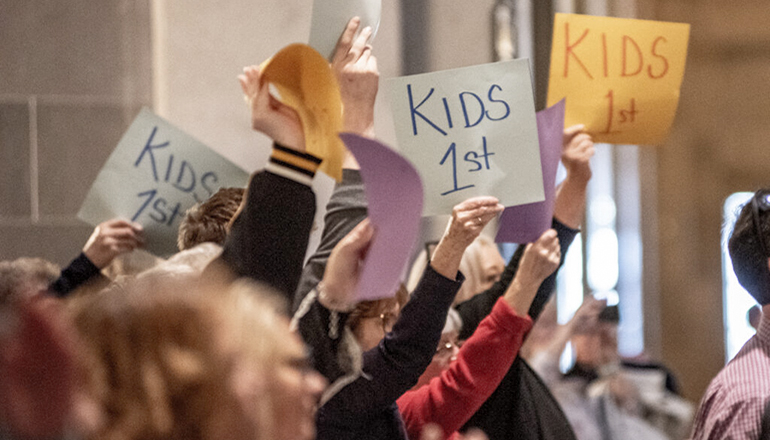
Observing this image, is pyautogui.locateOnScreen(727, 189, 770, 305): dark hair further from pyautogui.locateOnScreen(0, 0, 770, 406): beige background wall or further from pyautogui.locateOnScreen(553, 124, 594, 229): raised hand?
pyautogui.locateOnScreen(0, 0, 770, 406): beige background wall

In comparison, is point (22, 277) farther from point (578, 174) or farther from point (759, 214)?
point (759, 214)

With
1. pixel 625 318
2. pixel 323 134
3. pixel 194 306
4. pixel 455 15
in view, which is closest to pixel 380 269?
pixel 323 134

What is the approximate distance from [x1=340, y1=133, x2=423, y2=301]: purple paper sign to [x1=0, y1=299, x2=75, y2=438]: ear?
1.43 ft

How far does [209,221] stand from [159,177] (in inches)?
10.9

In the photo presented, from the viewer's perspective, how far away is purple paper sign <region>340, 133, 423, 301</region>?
1035mm

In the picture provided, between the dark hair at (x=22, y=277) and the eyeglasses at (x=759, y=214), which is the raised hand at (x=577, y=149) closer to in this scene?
the eyeglasses at (x=759, y=214)

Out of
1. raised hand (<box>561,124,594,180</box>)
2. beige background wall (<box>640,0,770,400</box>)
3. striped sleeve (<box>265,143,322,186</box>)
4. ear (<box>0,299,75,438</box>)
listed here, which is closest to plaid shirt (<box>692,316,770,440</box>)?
raised hand (<box>561,124,594,180</box>)

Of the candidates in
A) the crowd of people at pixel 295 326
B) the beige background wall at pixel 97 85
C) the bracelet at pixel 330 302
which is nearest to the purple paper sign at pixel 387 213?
the crowd of people at pixel 295 326

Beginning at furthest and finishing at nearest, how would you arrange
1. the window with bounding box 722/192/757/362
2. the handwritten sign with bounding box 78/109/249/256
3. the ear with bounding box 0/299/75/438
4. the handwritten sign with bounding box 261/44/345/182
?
the window with bounding box 722/192/757/362 → the handwritten sign with bounding box 78/109/249/256 → the handwritten sign with bounding box 261/44/345/182 → the ear with bounding box 0/299/75/438

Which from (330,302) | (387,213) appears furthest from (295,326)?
(387,213)

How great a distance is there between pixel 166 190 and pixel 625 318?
3499 millimetres

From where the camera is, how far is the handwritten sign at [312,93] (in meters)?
1.15

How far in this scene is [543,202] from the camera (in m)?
1.52

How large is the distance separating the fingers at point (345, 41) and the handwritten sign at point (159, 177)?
0.38m
